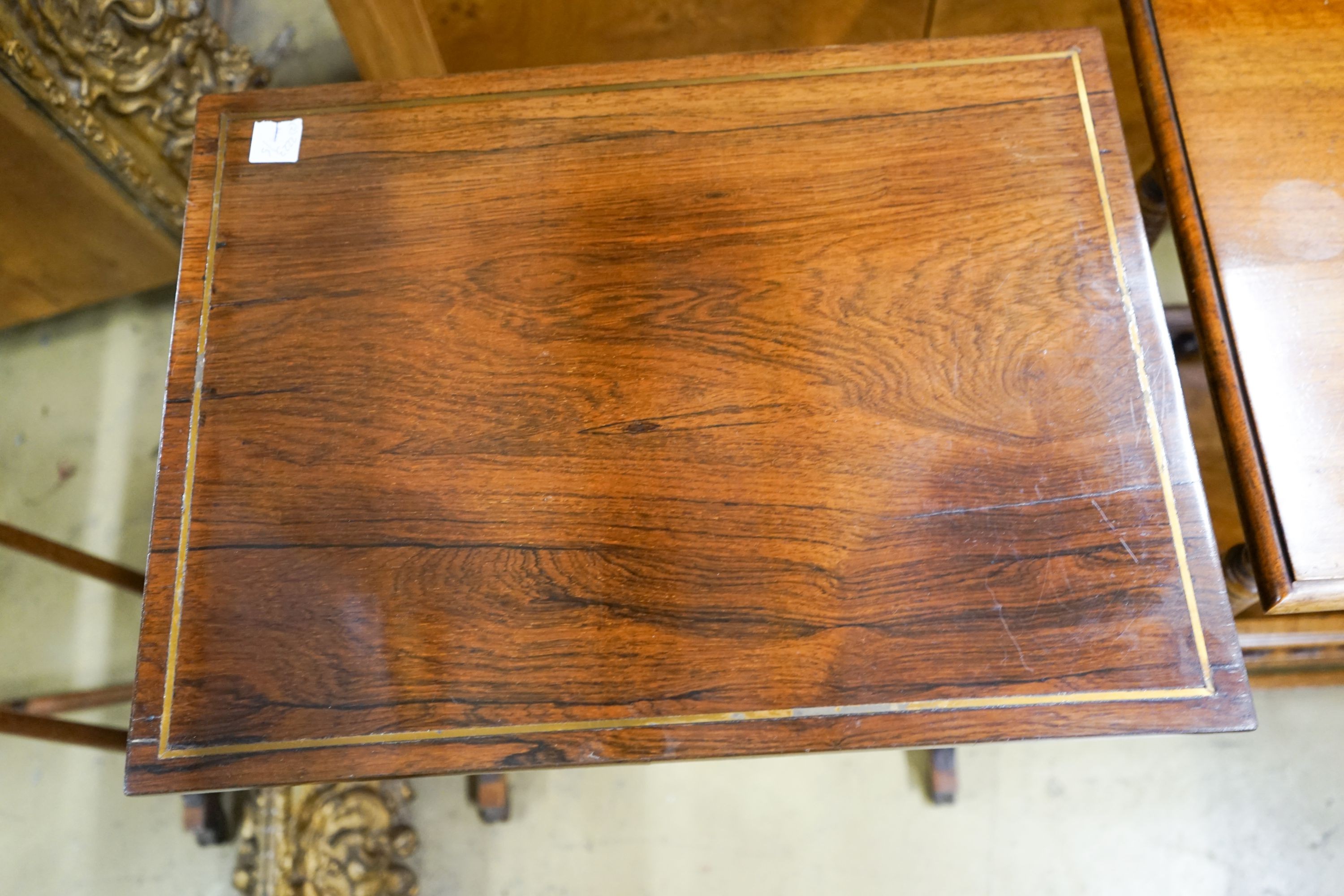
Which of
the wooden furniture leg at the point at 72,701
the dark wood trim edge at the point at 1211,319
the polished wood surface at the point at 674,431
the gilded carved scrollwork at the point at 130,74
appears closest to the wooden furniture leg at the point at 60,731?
the wooden furniture leg at the point at 72,701

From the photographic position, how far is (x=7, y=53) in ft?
3.75

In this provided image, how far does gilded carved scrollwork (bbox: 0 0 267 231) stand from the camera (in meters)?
1.19

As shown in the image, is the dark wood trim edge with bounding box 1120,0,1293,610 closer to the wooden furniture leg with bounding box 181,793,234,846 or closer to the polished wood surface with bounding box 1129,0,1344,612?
the polished wood surface with bounding box 1129,0,1344,612

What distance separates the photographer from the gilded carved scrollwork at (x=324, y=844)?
52.7 inches

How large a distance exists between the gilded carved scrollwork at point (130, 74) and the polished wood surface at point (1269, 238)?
1.40 m

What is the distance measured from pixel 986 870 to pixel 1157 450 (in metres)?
0.89

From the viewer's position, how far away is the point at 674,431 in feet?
2.81

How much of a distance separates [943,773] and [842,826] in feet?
0.65

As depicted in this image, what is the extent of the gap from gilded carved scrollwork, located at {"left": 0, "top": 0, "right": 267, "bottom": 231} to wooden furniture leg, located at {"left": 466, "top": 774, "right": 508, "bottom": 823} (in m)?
1.18

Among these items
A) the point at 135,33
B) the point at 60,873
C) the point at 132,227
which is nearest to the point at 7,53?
the point at 135,33

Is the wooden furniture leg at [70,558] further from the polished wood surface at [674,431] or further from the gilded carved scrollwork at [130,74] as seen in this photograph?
the gilded carved scrollwork at [130,74]

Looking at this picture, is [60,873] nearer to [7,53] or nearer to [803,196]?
[7,53]

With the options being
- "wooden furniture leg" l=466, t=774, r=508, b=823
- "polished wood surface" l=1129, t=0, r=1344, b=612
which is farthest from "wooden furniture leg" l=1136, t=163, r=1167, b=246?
"wooden furniture leg" l=466, t=774, r=508, b=823

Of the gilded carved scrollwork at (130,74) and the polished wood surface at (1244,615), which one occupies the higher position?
the gilded carved scrollwork at (130,74)
